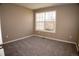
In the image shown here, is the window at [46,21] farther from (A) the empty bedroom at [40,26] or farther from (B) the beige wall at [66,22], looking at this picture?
(B) the beige wall at [66,22]

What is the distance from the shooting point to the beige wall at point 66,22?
3180 millimetres

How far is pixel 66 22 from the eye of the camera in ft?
11.2

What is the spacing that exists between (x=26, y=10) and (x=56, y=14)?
5.85 feet

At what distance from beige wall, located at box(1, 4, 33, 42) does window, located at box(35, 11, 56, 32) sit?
53 cm

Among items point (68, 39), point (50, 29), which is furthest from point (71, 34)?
point (50, 29)

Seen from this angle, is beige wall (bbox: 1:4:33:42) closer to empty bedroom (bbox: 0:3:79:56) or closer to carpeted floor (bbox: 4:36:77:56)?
empty bedroom (bbox: 0:3:79:56)

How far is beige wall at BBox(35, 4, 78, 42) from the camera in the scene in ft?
10.4

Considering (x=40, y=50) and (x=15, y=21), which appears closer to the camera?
(x=40, y=50)

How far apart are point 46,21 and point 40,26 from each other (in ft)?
1.92

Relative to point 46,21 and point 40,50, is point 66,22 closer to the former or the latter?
point 46,21

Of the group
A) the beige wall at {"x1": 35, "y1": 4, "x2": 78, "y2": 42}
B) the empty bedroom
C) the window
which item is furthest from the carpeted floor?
the window

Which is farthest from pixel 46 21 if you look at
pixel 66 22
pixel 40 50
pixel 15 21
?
pixel 40 50

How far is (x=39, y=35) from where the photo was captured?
15.0 feet

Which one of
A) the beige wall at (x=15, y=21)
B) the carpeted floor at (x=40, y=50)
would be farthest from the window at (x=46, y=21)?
the carpeted floor at (x=40, y=50)
